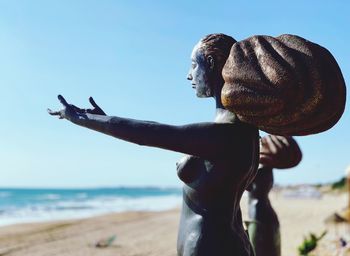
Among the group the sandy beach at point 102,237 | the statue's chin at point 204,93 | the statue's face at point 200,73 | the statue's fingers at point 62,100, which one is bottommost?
the sandy beach at point 102,237

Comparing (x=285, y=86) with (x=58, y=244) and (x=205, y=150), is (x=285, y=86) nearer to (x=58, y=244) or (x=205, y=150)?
(x=205, y=150)

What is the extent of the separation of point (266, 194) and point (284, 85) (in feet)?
8.38

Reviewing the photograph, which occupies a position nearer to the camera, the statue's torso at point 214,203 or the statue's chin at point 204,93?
the statue's torso at point 214,203

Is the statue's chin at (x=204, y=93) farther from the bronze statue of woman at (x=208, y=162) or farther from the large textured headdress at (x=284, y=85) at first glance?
the large textured headdress at (x=284, y=85)

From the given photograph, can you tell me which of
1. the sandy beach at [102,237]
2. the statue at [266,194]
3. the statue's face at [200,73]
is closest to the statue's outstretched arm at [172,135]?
the statue's face at [200,73]

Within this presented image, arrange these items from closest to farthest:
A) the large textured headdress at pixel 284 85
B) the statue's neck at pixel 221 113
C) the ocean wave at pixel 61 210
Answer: the large textured headdress at pixel 284 85
the statue's neck at pixel 221 113
the ocean wave at pixel 61 210

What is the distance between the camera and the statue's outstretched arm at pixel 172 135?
2.64 metres

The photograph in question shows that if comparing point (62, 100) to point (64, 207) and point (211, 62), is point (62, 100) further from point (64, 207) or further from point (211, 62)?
point (64, 207)

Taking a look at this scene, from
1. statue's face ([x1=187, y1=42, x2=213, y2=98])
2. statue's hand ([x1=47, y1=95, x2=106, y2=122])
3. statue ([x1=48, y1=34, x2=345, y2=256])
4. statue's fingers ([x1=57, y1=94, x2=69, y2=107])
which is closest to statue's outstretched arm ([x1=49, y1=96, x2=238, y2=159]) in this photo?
statue ([x1=48, y1=34, x2=345, y2=256])

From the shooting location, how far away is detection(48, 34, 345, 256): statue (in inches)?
104

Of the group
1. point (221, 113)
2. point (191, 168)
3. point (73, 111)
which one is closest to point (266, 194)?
point (221, 113)

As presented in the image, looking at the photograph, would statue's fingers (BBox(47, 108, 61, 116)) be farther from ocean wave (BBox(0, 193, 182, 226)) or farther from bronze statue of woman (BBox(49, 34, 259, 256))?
ocean wave (BBox(0, 193, 182, 226))

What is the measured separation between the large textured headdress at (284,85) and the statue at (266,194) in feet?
6.76

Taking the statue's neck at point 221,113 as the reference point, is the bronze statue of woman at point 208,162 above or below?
below
